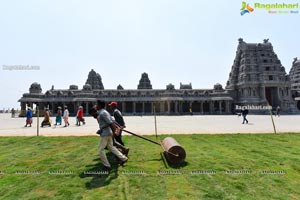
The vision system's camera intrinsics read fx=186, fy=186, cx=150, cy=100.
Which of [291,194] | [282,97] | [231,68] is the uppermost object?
[231,68]

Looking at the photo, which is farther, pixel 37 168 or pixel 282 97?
pixel 282 97

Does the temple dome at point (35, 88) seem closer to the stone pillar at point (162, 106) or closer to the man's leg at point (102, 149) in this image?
the stone pillar at point (162, 106)

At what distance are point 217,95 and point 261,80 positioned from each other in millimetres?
12882

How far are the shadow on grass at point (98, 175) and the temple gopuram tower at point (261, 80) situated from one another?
2215 inches

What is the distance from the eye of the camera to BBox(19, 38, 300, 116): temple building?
54844 mm

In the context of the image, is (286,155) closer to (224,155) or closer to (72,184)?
(224,155)

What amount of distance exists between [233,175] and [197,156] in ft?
6.41

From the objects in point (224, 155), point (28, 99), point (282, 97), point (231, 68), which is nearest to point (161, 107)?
point (231, 68)

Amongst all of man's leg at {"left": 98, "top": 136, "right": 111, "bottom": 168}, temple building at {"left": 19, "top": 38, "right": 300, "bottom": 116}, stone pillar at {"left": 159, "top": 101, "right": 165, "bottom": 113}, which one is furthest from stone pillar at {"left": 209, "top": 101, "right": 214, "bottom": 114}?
man's leg at {"left": 98, "top": 136, "right": 111, "bottom": 168}

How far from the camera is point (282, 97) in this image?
178 feet

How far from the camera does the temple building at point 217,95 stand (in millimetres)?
54844

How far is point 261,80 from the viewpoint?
54688 millimetres

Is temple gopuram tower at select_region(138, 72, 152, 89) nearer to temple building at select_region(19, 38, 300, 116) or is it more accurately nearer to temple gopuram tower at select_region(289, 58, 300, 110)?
temple building at select_region(19, 38, 300, 116)

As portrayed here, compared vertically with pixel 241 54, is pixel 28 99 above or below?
below
